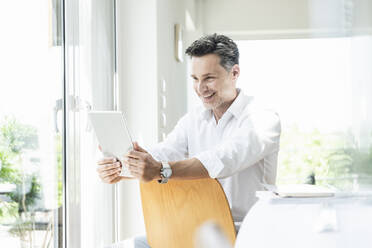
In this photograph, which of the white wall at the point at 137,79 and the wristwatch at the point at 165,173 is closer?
the wristwatch at the point at 165,173

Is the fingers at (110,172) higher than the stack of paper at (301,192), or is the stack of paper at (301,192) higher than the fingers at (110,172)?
the stack of paper at (301,192)

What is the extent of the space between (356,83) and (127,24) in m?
2.37

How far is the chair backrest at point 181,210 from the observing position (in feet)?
4.49

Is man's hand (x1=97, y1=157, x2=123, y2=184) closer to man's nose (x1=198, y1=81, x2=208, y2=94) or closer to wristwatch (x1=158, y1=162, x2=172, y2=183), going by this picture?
wristwatch (x1=158, y1=162, x2=172, y2=183)

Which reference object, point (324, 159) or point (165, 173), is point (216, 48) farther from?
point (324, 159)

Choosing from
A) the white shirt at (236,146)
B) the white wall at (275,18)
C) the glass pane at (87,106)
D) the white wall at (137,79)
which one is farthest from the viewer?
the white wall at (275,18)

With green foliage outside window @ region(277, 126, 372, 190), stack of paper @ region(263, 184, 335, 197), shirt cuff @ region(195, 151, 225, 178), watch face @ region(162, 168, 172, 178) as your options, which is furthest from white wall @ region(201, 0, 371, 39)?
stack of paper @ region(263, 184, 335, 197)

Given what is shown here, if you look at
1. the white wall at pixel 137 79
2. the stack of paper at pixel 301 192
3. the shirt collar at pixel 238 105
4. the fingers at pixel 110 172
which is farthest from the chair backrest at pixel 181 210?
the white wall at pixel 137 79

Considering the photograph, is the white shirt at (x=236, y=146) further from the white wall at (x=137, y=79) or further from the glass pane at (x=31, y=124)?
the white wall at (x=137, y=79)

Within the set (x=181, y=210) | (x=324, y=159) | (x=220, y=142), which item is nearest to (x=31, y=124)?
(x=181, y=210)

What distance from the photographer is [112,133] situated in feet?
5.02

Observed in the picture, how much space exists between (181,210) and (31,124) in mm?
650

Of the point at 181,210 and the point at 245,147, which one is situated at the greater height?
the point at 245,147

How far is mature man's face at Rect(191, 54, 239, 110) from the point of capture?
6.56 feet
